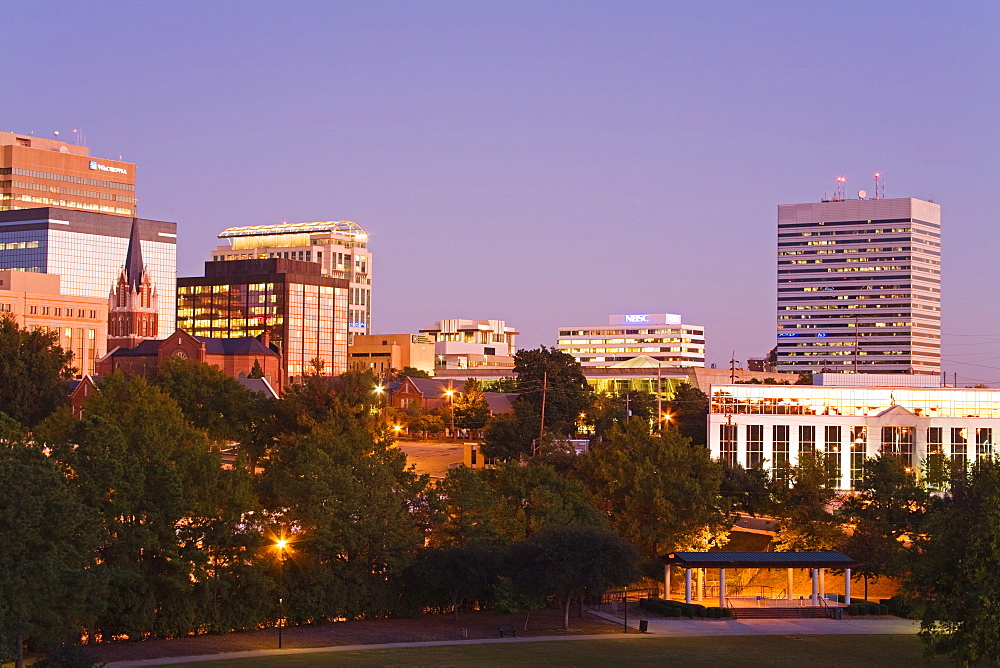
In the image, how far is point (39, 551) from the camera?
56.3 metres

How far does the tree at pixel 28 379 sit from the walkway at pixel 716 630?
62.6 meters

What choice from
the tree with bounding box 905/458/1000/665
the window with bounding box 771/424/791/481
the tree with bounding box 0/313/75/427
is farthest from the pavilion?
the tree with bounding box 0/313/75/427

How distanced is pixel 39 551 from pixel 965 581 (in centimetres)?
3843

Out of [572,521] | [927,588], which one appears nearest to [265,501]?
[572,521]

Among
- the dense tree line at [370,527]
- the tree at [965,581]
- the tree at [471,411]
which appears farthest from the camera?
the tree at [471,411]

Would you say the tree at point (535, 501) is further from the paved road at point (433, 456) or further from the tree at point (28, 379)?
the tree at point (28, 379)

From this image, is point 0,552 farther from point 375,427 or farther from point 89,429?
point 375,427

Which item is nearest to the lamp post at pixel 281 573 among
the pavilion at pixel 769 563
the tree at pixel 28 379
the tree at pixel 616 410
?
the pavilion at pixel 769 563

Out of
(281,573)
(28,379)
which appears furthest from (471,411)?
(281,573)

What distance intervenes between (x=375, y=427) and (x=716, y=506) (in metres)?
26.9

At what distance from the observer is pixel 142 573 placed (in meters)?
63.9

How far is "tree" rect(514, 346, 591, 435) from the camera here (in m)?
142

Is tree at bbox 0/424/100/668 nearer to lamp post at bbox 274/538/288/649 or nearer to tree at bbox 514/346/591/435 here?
lamp post at bbox 274/538/288/649

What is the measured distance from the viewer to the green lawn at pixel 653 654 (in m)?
58.7
